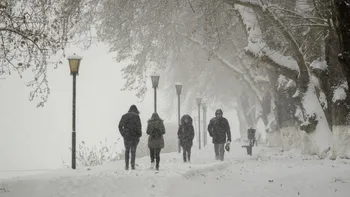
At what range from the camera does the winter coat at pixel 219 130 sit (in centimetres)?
1645

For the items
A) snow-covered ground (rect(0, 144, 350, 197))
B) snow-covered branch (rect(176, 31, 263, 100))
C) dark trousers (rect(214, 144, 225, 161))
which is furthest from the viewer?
snow-covered branch (rect(176, 31, 263, 100))

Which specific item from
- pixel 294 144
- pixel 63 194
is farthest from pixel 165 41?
pixel 63 194

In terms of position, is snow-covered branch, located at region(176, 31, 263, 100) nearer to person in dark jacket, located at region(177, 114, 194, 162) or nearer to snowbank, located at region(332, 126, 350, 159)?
person in dark jacket, located at region(177, 114, 194, 162)

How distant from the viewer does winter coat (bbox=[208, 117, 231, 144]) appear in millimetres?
16453

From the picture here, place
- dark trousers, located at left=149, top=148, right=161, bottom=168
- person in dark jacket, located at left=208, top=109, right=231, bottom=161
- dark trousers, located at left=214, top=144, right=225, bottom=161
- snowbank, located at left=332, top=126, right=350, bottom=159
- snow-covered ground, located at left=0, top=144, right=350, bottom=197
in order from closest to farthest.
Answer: snow-covered ground, located at left=0, top=144, right=350, bottom=197 < dark trousers, located at left=149, top=148, right=161, bottom=168 < snowbank, located at left=332, top=126, right=350, bottom=159 < person in dark jacket, located at left=208, top=109, right=231, bottom=161 < dark trousers, located at left=214, top=144, right=225, bottom=161

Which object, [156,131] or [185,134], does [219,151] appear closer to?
[185,134]

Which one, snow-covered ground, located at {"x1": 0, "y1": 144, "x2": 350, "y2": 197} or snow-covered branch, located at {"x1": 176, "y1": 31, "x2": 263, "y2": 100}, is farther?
snow-covered branch, located at {"x1": 176, "y1": 31, "x2": 263, "y2": 100}

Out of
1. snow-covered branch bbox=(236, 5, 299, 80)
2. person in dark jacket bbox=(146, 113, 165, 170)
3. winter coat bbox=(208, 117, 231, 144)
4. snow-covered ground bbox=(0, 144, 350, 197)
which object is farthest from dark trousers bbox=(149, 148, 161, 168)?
snow-covered branch bbox=(236, 5, 299, 80)

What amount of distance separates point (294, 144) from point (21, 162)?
8696cm

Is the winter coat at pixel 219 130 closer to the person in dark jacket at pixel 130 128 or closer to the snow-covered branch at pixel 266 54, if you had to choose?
the snow-covered branch at pixel 266 54

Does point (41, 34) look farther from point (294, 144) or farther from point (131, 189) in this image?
point (294, 144)

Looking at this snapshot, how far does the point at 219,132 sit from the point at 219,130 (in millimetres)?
93

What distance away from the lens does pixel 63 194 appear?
29.0 ft

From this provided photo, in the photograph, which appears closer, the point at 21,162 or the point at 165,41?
the point at 165,41
